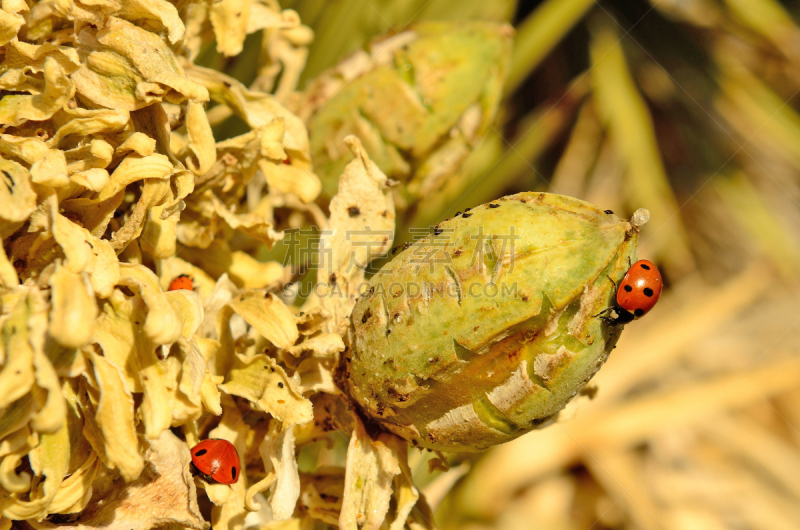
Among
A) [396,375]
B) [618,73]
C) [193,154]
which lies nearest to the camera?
[396,375]

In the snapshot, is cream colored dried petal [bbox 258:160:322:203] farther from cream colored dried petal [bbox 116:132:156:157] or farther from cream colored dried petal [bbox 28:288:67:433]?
cream colored dried petal [bbox 28:288:67:433]

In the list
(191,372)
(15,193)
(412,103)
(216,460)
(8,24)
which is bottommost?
(216,460)

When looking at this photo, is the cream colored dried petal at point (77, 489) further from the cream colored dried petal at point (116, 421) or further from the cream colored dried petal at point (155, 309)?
the cream colored dried petal at point (155, 309)

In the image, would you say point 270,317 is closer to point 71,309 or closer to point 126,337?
point 126,337

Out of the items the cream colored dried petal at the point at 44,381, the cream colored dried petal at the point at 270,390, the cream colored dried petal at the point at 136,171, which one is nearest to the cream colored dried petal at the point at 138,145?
the cream colored dried petal at the point at 136,171

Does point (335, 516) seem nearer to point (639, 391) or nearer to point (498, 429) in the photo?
point (498, 429)

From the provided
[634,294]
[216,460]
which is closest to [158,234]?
[216,460]

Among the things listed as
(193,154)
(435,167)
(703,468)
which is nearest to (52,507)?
A: (193,154)
